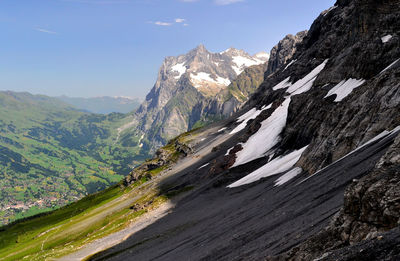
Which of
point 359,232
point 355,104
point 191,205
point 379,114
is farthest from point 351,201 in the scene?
point 191,205

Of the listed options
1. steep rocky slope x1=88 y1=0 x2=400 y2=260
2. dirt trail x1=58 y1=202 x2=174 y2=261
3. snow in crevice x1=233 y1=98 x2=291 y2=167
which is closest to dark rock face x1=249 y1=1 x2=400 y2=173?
steep rocky slope x1=88 y1=0 x2=400 y2=260

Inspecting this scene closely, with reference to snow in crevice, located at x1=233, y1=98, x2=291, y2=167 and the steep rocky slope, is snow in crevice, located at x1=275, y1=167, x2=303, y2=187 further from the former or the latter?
snow in crevice, located at x1=233, y1=98, x2=291, y2=167

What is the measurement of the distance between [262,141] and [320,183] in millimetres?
64610

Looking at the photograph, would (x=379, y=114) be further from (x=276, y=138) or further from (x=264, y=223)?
(x=276, y=138)

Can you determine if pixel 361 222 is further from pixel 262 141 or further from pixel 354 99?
pixel 262 141

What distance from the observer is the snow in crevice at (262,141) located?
90.8 metres

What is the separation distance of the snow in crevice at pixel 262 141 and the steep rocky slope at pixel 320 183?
482 millimetres

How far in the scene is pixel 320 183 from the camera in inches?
1320

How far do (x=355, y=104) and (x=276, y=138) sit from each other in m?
44.6

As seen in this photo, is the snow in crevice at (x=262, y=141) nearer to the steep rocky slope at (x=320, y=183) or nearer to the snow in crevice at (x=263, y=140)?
the snow in crevice at (x=263, y=140)

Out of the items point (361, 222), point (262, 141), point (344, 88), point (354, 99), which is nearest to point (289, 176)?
point (354, 99)

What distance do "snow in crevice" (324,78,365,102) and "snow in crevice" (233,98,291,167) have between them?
69.4 ft

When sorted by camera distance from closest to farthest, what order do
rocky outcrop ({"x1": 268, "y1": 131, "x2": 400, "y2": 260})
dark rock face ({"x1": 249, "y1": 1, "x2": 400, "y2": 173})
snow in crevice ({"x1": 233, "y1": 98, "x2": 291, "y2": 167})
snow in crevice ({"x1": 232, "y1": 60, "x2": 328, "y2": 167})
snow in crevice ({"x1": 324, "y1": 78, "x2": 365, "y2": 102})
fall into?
1. rocky outcrop ({"x1": 268, "y1": 131, "x2": 400, "y2": 260})
2. dark rock face ({"x1": 249, "y1": 1, "x2": 400, "y2": 173})
3. snow in crevice ({"x1": 324, "y1": 78, "x2": 365, "y2": 102})
4. snow in crevice ({"x1": 232, "y1": 60, "x2": 328, "y2": 167})
5. snow in crevice ({"x1": 233, "y1": 98, "x2": 291, "y2": 167})

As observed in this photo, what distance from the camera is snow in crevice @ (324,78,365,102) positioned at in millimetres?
66956
